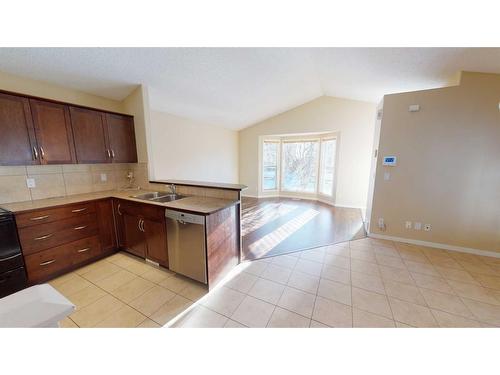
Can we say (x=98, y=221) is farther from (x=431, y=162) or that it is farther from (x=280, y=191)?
(x=280, y=191)

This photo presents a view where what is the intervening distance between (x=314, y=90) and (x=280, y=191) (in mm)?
3318

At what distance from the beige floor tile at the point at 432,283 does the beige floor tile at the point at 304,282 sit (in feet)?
3.68

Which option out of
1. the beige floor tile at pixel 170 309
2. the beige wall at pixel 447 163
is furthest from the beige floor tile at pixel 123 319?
the beige wall at pixel 447 163

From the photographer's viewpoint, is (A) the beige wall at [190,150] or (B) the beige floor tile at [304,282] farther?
(A) the beige wall at [190,150]

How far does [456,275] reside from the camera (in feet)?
6.95

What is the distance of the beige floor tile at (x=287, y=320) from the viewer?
1493 mm

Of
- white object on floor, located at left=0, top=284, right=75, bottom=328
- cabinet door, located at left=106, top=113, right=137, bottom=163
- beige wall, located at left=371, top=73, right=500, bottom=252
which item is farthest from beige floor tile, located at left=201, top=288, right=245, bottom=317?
beige wall, located at left=371, top=73, right=500, bottom=252

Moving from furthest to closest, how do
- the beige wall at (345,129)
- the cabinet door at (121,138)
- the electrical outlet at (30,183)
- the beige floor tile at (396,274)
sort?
the beige wall at (345,129)
the cabinet door at (121,138)
the electrical outlet at (30,183)
the beige floor tile at (396,274)

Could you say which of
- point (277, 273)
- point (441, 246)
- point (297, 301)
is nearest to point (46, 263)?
point (277, 273)

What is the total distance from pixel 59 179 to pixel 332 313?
3.59 metres

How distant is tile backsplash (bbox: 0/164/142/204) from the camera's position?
2.05 metres

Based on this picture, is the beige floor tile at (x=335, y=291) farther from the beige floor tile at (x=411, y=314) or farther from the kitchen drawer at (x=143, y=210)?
the kitchen drawer at (x=143, y=210)

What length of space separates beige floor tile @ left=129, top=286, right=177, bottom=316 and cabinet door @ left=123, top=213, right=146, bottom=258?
0.62 metres
